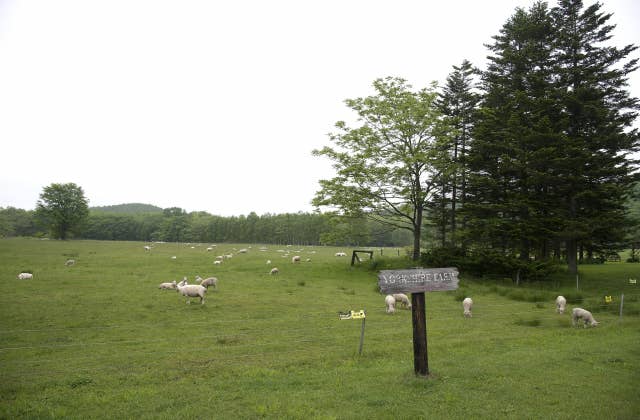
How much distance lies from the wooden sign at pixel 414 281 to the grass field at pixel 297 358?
201 centimetres

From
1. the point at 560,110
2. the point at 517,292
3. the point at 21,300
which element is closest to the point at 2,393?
the point at 21,300

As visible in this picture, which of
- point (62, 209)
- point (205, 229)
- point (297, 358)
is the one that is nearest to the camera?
point (297, 358)

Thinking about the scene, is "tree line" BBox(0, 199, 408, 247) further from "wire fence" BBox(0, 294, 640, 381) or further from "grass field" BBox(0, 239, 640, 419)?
"wire fence" BBox(0, 294, 640, 381)

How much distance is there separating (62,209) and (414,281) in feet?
314

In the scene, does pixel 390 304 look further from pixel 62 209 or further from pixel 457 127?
pixel 62 209

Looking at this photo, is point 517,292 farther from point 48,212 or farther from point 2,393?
point 48,212

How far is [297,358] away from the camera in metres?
10.5

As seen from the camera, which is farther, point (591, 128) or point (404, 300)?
point (591, 128)

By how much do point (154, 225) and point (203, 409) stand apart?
155 meters

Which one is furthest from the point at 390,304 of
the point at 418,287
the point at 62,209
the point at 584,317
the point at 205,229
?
the point at 205,229

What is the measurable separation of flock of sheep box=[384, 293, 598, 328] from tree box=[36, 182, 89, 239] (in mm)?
88282

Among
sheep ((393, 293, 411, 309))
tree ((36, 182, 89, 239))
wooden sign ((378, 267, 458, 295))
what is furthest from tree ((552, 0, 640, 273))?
tree ((36, 182, 89, 239))

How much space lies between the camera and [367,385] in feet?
26.7

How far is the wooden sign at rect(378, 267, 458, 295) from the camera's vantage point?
851 centimetres
